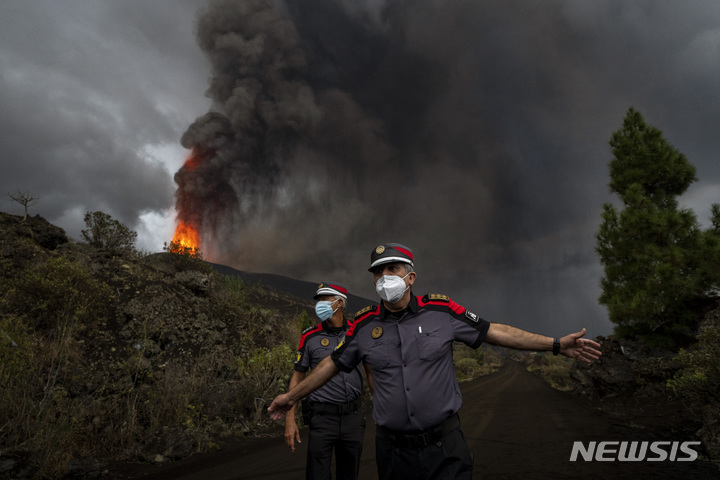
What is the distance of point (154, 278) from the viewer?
49.2ft

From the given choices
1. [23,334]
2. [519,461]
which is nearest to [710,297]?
[519,461]

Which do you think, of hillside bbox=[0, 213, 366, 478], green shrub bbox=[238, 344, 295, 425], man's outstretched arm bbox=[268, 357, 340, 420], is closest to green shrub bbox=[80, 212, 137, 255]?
A: hillside bbox=[0, 213, 366, 478]

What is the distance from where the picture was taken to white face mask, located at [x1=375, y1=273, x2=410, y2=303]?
9.00 feet

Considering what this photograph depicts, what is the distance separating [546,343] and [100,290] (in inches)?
538

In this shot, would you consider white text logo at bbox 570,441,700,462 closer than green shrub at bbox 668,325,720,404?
Yes

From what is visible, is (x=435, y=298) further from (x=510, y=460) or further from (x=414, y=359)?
(x=510, y=460)

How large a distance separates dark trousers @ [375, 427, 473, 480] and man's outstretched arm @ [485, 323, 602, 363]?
2.25 ft

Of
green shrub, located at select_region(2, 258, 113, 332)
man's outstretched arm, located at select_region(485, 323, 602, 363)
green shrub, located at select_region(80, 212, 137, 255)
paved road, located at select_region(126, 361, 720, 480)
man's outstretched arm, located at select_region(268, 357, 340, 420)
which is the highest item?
green shrub, located at select_region(80, 212, 137, 255)

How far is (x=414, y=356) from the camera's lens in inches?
103

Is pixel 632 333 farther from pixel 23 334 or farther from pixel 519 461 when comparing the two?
pixel 23 334

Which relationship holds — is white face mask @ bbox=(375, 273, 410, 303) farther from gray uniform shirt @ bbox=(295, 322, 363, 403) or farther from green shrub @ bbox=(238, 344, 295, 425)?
green shrub @ bbox=(238, 344, 295, 425)

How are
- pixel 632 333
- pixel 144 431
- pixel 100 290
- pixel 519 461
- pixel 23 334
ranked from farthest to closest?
pixel 632 333
pixel 100 290
pixel 23 334
pixel 144 431
pixel 519 461

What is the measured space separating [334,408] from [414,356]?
1.79m

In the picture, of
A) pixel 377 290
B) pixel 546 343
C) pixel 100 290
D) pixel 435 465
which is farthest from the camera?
pixel 100 290
